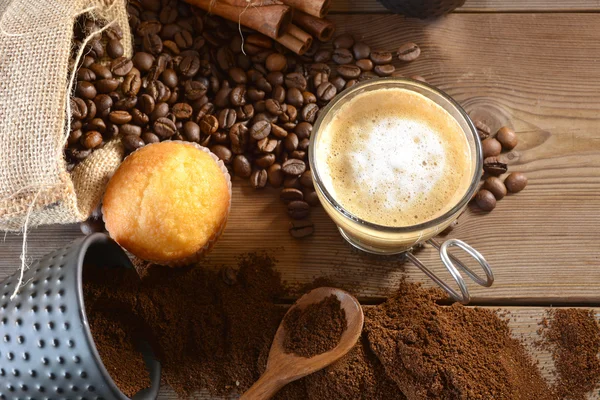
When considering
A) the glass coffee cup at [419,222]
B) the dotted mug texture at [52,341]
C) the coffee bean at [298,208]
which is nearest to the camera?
the dotted mug texture at [52,341]

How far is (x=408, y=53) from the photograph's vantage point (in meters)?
1.93

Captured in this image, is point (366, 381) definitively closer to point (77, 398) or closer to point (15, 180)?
point (77, 398)

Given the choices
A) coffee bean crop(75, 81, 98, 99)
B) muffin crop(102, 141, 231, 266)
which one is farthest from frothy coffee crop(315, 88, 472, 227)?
coffee bean crop(75, 81, 98, 99)

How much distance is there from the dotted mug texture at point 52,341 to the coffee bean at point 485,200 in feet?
3.46

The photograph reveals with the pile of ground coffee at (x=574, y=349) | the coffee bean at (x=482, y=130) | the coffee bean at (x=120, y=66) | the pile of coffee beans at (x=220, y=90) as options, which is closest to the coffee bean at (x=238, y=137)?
the pile of coffee beans at (x=220, y=90)

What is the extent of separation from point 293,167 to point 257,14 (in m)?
0.46

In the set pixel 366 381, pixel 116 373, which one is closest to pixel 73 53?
pixel 116 373

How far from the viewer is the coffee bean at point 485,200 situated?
180cm

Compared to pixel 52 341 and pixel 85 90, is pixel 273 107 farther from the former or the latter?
pixel 52 341

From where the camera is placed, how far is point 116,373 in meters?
1.49

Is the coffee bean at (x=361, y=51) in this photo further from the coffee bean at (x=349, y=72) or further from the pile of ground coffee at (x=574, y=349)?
the pile of ground coffee at (x=574, y=349)

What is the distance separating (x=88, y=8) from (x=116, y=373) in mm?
936

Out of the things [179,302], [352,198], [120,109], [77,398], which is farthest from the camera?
[120,109]

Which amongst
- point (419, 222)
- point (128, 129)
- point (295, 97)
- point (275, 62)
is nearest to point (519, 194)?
point (419, 222)
